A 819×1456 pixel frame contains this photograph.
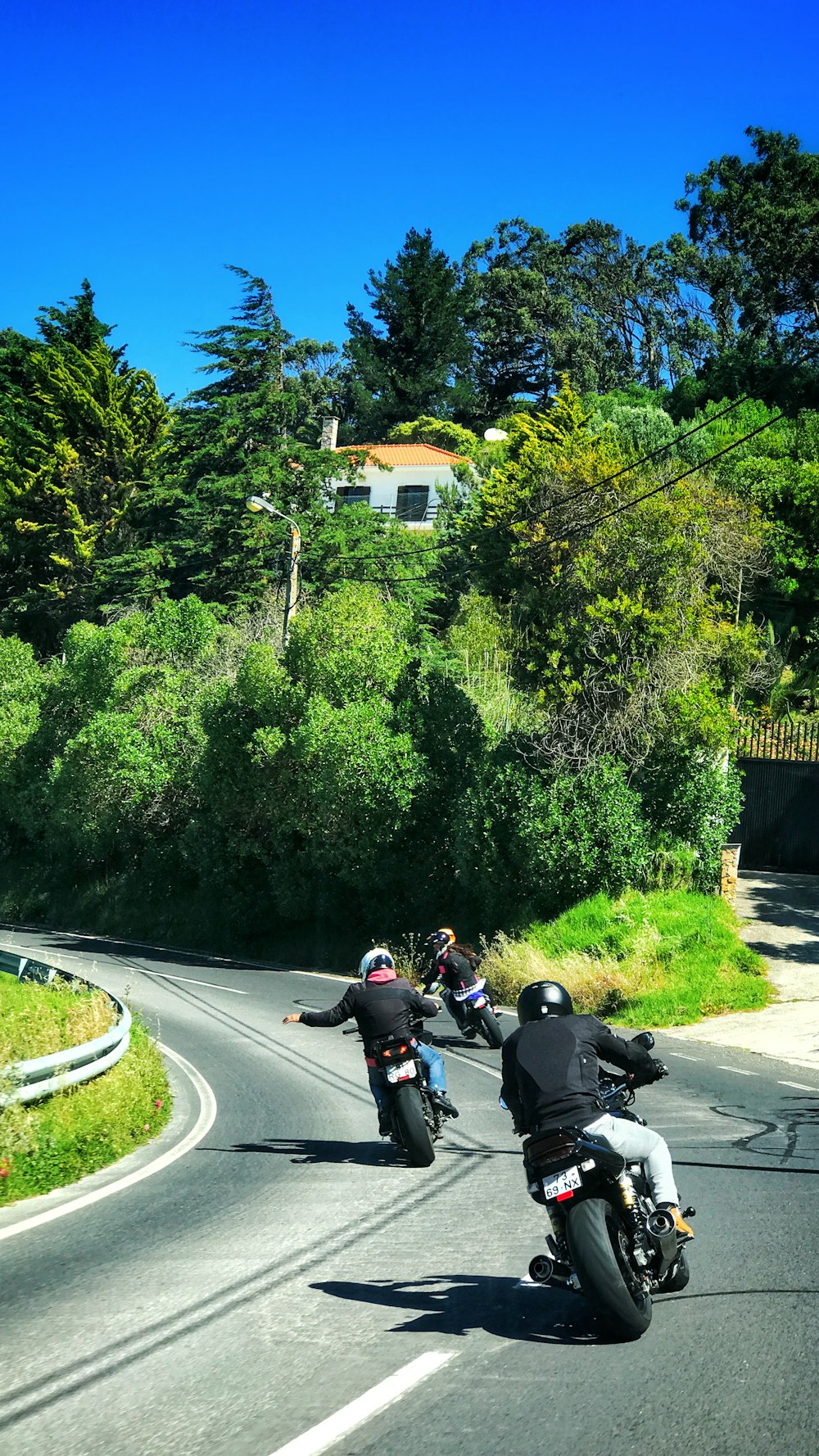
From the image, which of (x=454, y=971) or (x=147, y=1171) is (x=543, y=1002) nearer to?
(x=147, y=1171)

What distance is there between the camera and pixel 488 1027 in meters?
15.8

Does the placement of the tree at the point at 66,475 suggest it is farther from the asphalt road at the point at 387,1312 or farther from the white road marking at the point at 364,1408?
the white road marking at the point at 364,1408

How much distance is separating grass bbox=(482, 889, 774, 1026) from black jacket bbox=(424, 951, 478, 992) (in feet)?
11.5

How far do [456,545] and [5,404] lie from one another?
30.0 meters

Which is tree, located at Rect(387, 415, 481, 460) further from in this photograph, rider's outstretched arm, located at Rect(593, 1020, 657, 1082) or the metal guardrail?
rider's outstretched arm, located at Rect(593, 1020, 657, 1082)

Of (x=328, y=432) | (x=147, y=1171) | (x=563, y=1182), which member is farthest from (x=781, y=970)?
(x=328, y=432)

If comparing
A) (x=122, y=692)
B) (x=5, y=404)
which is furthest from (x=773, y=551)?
(x=5, y=404)

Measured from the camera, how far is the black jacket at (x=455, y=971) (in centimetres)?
1544

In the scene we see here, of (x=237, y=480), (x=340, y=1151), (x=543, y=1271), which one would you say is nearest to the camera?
(x=543, y=1271)

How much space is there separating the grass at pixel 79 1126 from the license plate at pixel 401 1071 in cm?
246

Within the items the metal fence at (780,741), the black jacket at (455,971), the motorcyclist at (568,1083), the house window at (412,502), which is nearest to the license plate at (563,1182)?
the motorcyclist at (568,1083)

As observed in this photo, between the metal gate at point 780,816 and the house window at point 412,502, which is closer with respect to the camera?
the metal gate at point 780,816

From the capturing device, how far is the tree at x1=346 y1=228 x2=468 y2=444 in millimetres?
79938

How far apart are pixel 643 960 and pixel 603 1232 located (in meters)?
14.2
